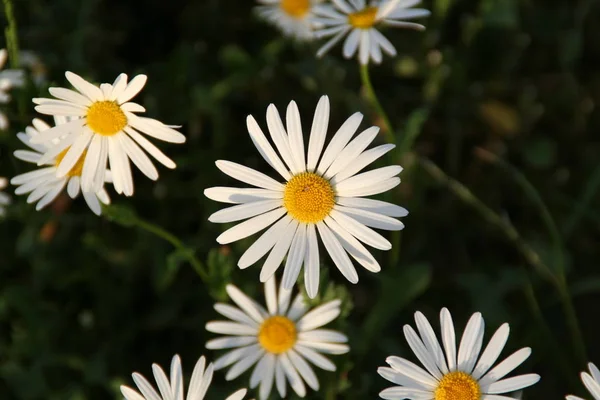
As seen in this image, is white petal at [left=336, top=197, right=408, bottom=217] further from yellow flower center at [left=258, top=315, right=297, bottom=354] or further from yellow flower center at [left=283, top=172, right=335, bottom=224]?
yellow flower center at [left=258, top=315, right=297, bottom=354]

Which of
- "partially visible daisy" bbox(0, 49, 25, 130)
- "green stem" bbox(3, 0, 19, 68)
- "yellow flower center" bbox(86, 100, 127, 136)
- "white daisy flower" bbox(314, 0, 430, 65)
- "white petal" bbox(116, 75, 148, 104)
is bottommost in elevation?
"yellow flower center" bbox(86, 100, 127, 136)

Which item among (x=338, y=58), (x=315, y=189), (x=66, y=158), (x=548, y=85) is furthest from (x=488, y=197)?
(x=66, y=158)

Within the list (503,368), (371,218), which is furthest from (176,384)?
(503,368)

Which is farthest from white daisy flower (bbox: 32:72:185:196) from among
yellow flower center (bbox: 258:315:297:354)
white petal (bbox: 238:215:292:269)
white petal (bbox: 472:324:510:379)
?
white petal (bbox: 472:324:510:379)

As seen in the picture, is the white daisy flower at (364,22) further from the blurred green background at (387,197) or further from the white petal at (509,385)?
the white petal at (509,385)

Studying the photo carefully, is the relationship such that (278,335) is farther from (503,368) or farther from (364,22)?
(364,22)

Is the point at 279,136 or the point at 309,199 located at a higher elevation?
the point at 279,136
